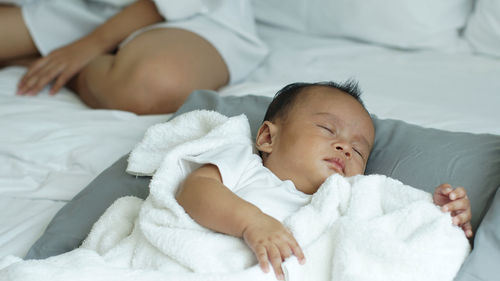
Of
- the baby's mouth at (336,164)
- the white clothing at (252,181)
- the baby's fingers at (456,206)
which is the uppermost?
the baby's fingers at (456,206)

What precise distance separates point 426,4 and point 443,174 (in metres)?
0.88

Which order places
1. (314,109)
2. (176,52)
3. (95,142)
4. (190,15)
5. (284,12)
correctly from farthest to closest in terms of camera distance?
(284,12) → (190,15) → (176,52) → (95,142) → (314,109)

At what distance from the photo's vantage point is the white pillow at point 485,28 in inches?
66.5

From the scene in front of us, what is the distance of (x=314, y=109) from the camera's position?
3.55 ft

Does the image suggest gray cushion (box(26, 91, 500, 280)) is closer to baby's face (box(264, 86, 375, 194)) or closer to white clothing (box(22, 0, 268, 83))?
baby's face (box(264, 86, 375, 194))

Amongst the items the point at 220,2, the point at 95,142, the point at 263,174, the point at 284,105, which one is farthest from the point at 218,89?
the point at 263,174

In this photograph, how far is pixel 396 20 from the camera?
Result: 5.90 ft

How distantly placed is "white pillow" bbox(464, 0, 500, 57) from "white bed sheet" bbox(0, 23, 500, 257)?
0.14 ft

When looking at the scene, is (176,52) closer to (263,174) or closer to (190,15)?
(190,15)

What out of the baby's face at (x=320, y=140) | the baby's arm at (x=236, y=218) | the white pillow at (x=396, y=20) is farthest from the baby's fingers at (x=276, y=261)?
the white pillow at (x=396, y=20)

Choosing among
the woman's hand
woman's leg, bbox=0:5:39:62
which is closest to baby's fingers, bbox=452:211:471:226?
the woman's hand

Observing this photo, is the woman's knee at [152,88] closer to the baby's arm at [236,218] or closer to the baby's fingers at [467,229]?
the baby's arm at [236,218]

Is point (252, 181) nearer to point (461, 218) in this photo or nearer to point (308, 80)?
point (461, 218)

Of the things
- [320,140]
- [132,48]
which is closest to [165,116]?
[132,48]
